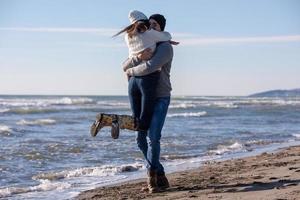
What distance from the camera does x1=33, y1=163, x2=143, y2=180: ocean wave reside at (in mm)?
8041

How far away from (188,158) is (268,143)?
12.6 feet

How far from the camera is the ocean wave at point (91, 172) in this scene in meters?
8.04

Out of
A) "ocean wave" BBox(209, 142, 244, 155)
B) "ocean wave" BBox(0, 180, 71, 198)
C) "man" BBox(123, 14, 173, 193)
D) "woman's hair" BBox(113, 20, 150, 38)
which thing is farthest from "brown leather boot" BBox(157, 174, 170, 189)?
"ocean wave" BBox(209, 142, 244, 155)

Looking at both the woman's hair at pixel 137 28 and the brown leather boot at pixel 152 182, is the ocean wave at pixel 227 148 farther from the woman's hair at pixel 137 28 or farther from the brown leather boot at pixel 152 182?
the woman's hair at pixel 137 28

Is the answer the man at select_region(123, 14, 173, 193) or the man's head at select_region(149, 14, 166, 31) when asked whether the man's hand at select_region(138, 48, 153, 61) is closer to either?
the man at select_region(123, 14, 173, 193)

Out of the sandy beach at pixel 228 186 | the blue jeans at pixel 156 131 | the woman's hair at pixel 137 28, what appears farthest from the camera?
the blue jeans at pixel 156 131

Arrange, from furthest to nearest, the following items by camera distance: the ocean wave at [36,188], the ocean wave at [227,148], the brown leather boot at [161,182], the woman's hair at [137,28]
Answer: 1. the ocean wave at [227,148]
2. the ocean wave at [36,188]
3. the brown leather boot at [161,182]
4. the woman's hair at [137,28]

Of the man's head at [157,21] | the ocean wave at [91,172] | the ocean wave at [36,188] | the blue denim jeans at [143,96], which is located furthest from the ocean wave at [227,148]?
the man's head at [157,21]

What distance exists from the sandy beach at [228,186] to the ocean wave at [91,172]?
116 centimetres

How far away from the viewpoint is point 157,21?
573 centimetres

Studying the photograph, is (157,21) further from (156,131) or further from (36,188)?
(36,188)

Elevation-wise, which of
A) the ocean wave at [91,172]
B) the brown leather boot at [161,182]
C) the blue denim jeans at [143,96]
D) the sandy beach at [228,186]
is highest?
the blue denim jeans at [143,96]

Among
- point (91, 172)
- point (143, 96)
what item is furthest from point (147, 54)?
point (91, 172)

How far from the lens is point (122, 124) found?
567cm
